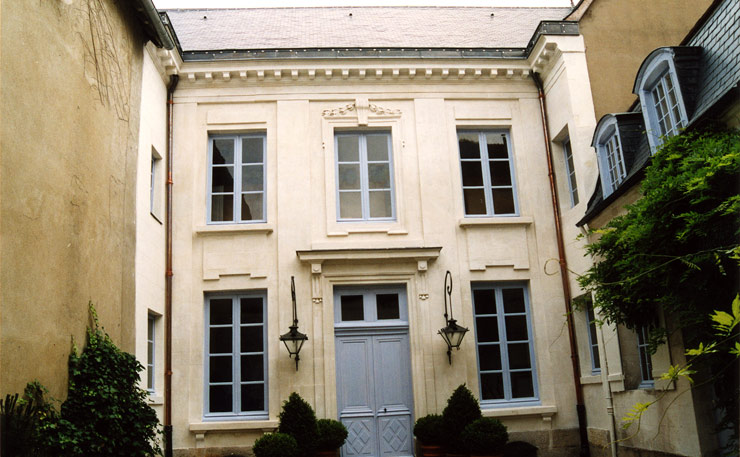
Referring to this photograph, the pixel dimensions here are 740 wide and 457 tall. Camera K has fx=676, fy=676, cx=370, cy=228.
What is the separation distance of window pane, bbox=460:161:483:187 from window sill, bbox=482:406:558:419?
362cm

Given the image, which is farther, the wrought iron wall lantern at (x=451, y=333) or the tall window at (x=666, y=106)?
the wrought iron wall lantern at (x=451, y=333)

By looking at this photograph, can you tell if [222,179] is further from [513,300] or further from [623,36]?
[623,36]

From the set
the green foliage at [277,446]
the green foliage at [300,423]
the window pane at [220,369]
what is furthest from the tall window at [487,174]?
the green foliage at [277,446]

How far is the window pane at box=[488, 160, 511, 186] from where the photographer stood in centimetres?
1127

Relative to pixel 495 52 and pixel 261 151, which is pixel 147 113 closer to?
pixel 261 151

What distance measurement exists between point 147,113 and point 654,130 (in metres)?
6.96

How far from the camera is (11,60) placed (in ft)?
19.8

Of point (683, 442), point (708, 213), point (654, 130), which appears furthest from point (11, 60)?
point (683, 442)

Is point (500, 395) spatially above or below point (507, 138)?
below

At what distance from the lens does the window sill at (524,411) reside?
10.0 meters

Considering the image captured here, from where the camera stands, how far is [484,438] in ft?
28.5

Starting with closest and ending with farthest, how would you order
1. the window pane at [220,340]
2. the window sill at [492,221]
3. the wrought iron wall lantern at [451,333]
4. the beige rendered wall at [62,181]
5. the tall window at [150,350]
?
the beige rendered wall at [62,181], the tall window at [150,350], the wrought iron wall lantern at [451,333], the window pane at [220,340], the window sill at [492,221]

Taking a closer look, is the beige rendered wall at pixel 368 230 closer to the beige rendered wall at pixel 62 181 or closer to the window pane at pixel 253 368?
the window pane at pixel 253 368

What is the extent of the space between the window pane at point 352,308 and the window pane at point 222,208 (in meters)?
2.24
